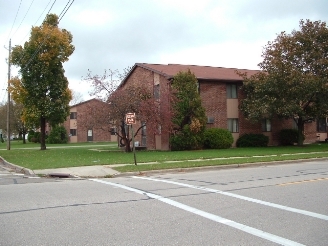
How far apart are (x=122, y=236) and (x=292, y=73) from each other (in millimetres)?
22830

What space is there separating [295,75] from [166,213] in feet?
69.5

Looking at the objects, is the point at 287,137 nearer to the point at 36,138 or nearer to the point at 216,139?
the point at 216,139

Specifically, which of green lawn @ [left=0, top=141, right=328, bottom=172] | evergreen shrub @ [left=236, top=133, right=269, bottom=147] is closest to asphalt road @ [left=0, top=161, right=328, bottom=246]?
green lawn @ [left=0, top=141, right=328, bottom=172]

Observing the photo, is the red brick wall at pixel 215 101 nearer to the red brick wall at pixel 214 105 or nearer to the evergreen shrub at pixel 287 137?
the red brick wall at pixel 214 105

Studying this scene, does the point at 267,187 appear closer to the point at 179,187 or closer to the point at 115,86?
the point at 179,187

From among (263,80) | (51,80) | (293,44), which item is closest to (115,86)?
(51,80)

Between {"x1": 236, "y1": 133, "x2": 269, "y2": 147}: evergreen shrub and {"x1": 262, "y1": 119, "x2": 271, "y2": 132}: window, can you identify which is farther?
{"x1": 262, "y1": 119, "x2": 271, "y2": 132}: window

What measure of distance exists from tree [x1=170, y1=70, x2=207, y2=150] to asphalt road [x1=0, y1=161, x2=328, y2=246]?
48.3 feet

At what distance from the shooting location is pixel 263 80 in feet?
91.7

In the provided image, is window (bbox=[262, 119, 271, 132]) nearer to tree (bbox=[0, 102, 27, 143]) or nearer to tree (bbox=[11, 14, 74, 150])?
tree (bbox=[11, 14, 74, 150])

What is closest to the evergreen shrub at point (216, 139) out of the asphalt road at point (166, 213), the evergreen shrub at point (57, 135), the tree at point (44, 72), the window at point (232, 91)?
Result: the window at point (232, 91)

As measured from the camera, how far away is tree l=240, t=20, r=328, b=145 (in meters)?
25.9

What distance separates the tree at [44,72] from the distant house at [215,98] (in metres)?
6.38

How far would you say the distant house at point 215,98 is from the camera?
29.0m
